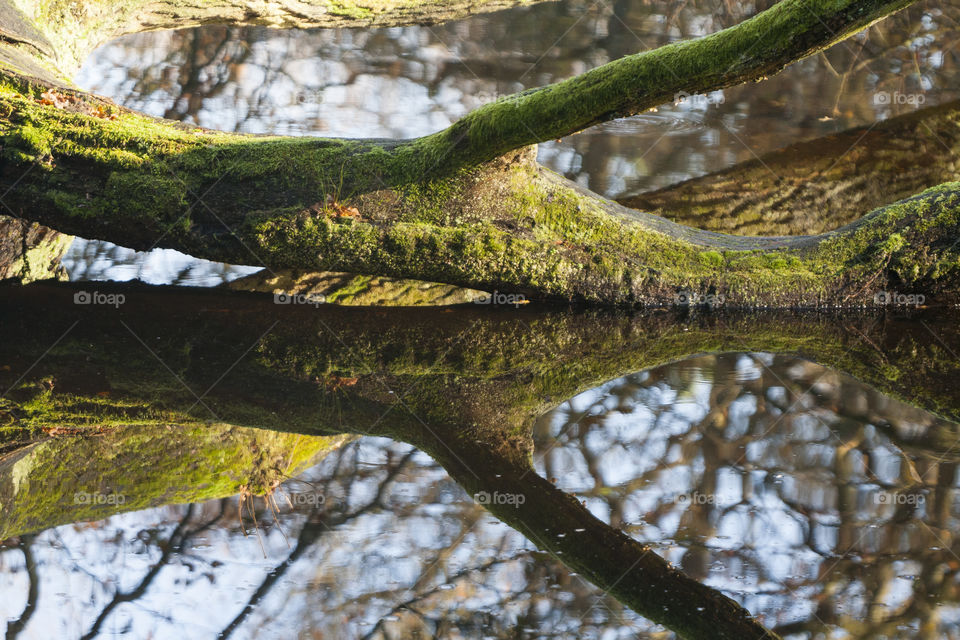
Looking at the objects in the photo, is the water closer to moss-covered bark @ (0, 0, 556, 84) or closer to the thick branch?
moss-covered bark @ (0, 0, 556, 84)

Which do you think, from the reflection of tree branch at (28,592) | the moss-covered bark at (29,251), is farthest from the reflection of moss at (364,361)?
the reflection of tree branch at (28,592)

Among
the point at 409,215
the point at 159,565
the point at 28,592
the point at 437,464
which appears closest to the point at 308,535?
the point at 159,565

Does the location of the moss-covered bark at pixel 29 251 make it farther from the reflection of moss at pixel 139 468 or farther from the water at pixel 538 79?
the water at pixel 538 79

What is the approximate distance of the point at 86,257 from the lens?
22.8 feet

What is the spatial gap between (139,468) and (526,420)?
165 centimetres

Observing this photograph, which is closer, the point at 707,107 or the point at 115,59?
the point at 707,107

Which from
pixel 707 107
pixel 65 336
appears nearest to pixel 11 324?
pixel 65 336

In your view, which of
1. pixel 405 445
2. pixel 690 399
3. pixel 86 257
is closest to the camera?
pixel 405 445

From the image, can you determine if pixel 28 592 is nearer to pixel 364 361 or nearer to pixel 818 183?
pixel 364 361

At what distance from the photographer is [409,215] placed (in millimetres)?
5492

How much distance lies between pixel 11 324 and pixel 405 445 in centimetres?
304

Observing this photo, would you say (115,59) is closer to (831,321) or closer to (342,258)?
(342,258)

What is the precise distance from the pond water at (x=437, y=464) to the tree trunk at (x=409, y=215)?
333 millimetres

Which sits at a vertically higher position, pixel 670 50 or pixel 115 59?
pixel 115 59
